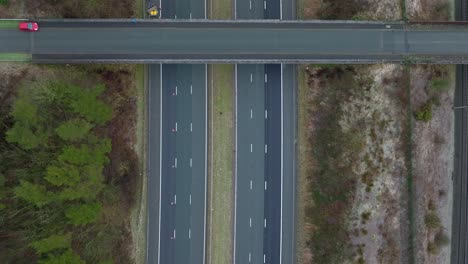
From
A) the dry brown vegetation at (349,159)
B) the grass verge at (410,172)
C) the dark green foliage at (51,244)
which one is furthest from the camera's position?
the grass verge at (410,172)

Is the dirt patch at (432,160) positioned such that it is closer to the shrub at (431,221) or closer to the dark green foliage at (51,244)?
the shrub at (431,221)

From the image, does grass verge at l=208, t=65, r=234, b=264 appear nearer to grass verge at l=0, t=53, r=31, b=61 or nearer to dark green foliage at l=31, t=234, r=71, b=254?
dark green foliage at l=31, t=234, r=71, b=254

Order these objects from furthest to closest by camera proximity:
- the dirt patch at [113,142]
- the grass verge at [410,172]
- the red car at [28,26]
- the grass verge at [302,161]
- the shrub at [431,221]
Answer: the shrub at [431,221]
the grass verge at [410,172]
the grass verge at [302,161]
the dirt patch at [113,142]
the red car at [28,26]

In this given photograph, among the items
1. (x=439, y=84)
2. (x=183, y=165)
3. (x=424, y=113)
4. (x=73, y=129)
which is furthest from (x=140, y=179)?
(x=439, y=84)

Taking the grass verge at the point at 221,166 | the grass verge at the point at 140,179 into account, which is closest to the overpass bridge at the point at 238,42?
the grass verge at the point at 140,179

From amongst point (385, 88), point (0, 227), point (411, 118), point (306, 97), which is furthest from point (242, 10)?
point (0, 227)

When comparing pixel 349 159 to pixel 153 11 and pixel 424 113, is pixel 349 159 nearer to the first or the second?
pixel 424 113
